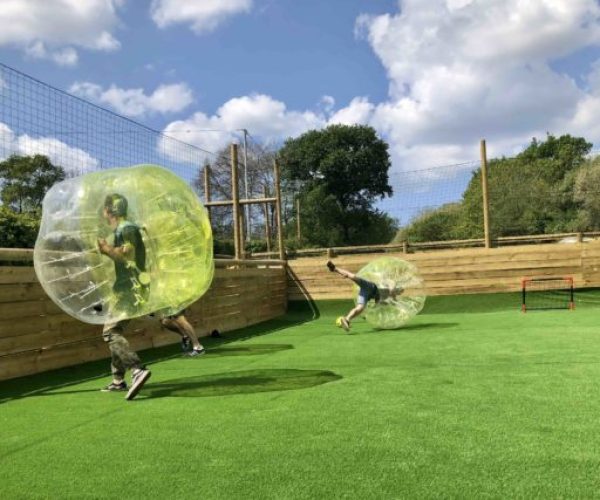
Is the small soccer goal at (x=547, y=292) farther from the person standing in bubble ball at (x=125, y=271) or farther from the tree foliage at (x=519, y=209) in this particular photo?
the tree foliage at (x=519, y=209)

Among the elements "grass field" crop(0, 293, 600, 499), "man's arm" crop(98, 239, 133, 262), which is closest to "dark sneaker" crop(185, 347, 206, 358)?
"grass field" crop(0, 293, 600, 499)

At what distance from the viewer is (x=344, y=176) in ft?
118

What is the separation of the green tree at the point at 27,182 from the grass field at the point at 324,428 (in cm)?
1053

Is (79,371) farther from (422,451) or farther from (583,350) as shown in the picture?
(583,350)

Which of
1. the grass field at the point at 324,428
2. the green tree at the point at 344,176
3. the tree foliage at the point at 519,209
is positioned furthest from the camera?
the green tree at the point at 344,176

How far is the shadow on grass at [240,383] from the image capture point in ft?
15.6

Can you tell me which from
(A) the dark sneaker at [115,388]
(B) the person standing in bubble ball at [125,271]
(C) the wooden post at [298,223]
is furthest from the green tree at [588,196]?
(B) the person standing in bubble ball at [125,271]

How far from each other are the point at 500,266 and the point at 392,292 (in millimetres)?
5253

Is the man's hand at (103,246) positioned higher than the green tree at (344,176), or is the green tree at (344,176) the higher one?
the green tree at (344,176)

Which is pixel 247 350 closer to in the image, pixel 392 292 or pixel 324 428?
pixel 392 292

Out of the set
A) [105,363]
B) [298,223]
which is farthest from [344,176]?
[105,363]

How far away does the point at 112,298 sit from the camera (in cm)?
444

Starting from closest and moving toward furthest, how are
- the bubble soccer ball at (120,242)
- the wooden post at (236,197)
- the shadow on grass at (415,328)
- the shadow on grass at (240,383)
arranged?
the bubble soccer ball at (120,242), the shadow on grass at (240,383), the shadow on grass at (415,328), the wooden post at (236,197)

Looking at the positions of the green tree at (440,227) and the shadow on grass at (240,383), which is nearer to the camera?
the shadow on grass at (240,383)
